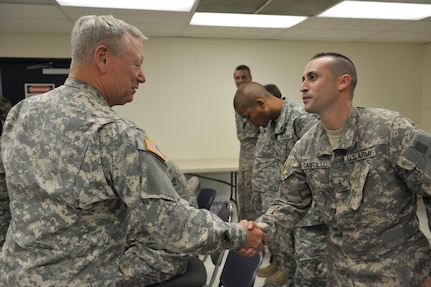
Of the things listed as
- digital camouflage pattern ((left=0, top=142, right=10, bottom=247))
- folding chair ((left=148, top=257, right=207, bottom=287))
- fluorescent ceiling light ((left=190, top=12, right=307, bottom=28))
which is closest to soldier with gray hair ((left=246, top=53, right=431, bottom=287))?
folding chair ((left=148, top=257, right=207, bottom=287))

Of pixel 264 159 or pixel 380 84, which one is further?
pixel 380 84

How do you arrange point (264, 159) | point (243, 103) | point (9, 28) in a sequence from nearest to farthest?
point (243, 103) → point (264, 159) → point (9, 28)

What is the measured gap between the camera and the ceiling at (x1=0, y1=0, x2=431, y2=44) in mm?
3432

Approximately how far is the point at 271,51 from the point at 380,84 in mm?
1866

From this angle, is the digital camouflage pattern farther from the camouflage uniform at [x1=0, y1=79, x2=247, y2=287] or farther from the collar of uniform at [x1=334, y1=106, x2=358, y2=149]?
the collar of uniform at [x1=334, y1=106, x2=358, y2=149]

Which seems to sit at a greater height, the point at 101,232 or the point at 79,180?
the point at 79,180

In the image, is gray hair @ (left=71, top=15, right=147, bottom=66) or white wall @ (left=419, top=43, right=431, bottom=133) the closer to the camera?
gray hair @ (left=71, top=15, right=147, bottom=66)

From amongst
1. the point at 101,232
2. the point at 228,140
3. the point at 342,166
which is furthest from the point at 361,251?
the point at 228,140

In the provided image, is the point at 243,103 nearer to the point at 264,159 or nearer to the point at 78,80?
the point at 264,159

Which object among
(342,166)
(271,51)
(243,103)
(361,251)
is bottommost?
(361,251)

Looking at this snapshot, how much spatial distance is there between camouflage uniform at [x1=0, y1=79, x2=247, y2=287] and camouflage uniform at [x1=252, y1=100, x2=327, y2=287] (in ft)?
4.12

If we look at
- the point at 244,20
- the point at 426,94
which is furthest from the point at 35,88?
the point at 426,94

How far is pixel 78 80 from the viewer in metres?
1.20

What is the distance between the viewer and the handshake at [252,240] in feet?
5.20
